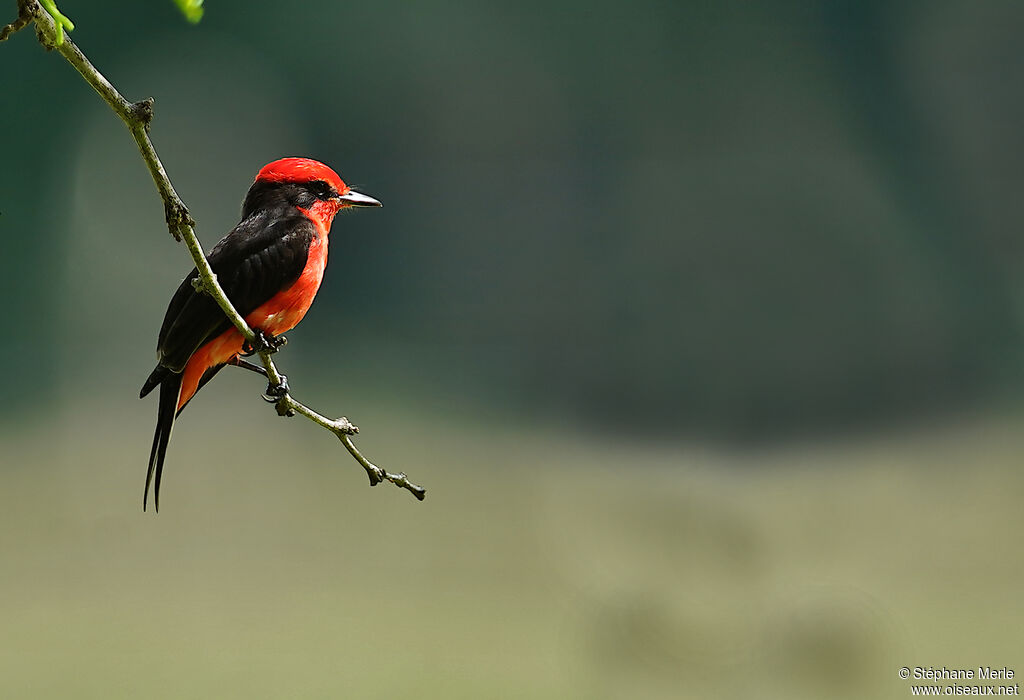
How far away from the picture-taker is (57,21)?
35cm

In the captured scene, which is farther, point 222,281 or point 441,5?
point 441,5

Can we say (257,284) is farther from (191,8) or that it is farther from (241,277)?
(191,8)

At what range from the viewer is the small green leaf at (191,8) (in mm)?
318

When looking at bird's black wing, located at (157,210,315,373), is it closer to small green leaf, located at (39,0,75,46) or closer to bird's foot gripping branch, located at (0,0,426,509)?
bird's foot gripping branch, located at (0,0,426,509)

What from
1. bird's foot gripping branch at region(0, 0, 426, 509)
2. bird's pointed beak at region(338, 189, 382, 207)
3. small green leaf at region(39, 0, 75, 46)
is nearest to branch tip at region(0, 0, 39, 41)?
small green leaf at region(39, 0, 75, 46)

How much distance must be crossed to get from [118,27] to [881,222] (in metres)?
3.00

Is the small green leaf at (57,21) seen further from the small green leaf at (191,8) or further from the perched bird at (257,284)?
the perched bird at (257,284)

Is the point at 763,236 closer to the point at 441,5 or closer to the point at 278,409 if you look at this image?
the point at 441,5

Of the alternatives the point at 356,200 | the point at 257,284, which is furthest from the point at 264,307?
the point at 356,200

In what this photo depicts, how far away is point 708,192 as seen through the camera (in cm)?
369

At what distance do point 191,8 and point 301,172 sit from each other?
0.63m

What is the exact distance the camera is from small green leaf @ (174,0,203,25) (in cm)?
32

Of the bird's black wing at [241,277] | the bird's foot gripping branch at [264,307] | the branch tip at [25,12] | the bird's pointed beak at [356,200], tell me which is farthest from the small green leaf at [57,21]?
the bird's pointed beak at [356,200]

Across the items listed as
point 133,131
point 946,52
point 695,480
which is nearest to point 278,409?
point 133,131
